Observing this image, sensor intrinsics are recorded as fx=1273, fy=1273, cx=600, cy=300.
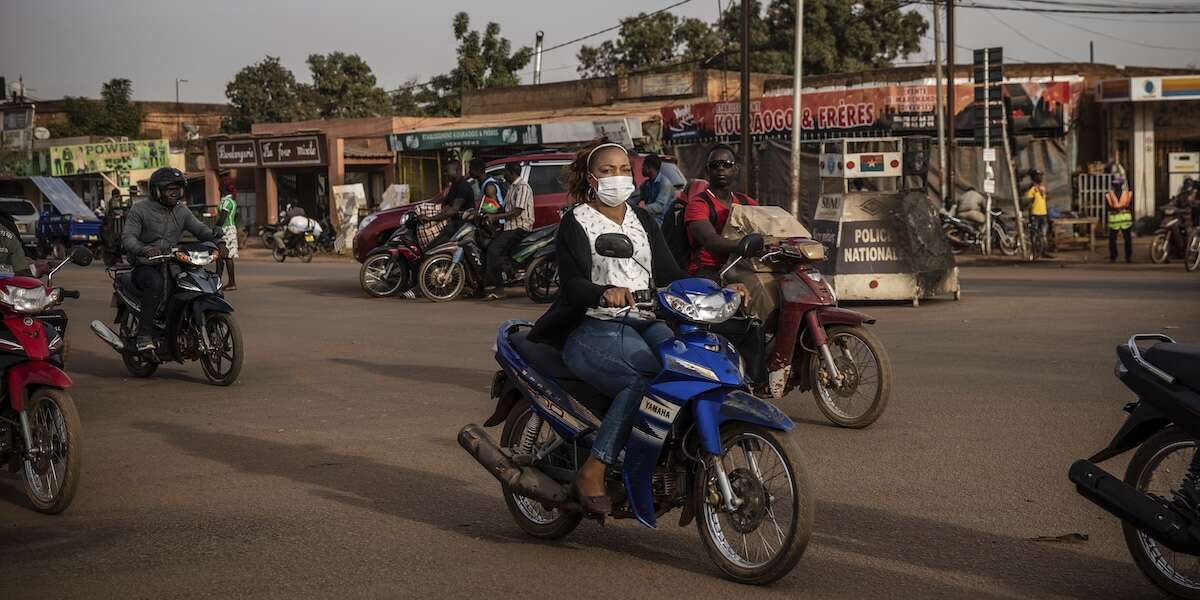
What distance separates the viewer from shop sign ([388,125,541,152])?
35469mm

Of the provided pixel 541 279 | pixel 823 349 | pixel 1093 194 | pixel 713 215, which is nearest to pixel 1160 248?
pixel 1093 194

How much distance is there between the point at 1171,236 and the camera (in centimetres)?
2244

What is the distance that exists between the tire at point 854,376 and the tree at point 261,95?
54907 mm

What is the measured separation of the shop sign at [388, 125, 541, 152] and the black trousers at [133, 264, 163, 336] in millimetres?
24771

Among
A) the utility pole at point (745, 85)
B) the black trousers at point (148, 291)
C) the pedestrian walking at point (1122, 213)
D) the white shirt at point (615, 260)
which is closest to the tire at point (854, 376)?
the white shirt at point (615, 260)

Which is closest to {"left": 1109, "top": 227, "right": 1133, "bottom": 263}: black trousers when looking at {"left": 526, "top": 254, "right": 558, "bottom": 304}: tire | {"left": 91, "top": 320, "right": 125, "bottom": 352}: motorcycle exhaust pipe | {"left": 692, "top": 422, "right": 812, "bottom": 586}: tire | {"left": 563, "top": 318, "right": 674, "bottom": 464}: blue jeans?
{"left": 526, "top": 254, "right": 558, "bottom": 304}: tire

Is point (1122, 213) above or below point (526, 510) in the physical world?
above

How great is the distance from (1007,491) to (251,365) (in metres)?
7.39

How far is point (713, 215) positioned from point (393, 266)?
10460mm

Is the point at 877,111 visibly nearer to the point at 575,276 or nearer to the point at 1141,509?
the point at 575,276

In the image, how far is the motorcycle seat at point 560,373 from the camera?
17.2 feet

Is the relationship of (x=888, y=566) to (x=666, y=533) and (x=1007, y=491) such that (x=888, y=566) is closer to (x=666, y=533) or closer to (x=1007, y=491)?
(x=666, y=533)

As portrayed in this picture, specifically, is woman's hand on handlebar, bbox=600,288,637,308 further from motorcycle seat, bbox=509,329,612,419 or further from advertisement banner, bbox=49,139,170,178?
advertisement banner, bbox=49,139,170,178

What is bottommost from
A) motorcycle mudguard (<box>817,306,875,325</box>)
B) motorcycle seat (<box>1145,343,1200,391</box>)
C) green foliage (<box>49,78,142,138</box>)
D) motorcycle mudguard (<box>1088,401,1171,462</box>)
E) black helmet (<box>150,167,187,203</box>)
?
motorcycle mudguard (<box>1088,401,1171,462</box>)
